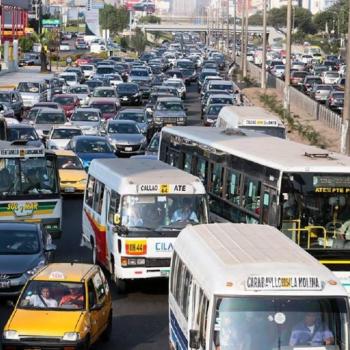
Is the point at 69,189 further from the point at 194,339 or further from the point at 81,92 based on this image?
the point at 81,92

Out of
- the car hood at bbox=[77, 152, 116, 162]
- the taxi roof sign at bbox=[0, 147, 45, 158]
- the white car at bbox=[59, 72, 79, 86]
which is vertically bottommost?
the white car at bbox=[59, 72, 79, 86]

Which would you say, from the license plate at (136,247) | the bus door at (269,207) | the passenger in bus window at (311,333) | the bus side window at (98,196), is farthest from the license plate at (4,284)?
the passenger in bus window at (311,333)

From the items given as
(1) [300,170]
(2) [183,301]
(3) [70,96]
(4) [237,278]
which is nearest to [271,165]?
(1) [300,170]

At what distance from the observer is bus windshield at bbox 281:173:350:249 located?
1649 cm

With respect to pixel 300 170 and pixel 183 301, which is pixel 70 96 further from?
pixel 183 301

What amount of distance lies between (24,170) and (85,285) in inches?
343

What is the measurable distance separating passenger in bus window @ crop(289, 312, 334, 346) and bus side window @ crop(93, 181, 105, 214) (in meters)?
11.0

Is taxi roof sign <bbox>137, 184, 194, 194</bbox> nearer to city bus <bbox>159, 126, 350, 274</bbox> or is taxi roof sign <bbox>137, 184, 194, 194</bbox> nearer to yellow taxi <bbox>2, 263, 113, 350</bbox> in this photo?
city bus <bbox>159, 126, 350, 274</bbox>

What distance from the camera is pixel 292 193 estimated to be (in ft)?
55.0

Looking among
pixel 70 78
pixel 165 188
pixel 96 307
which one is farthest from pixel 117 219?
pixel 70 78

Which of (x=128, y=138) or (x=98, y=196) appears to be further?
(x=128, y=138)

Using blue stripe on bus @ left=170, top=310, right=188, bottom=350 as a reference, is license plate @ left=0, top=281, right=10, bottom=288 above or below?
below

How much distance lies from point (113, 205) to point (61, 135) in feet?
64.9

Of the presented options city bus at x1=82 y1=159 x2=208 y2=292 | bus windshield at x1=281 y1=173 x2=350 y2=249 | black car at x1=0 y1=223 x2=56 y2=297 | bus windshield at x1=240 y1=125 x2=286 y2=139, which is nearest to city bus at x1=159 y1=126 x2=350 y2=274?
bus windshield at x1=281 y1=173 x2=350 y2=249
